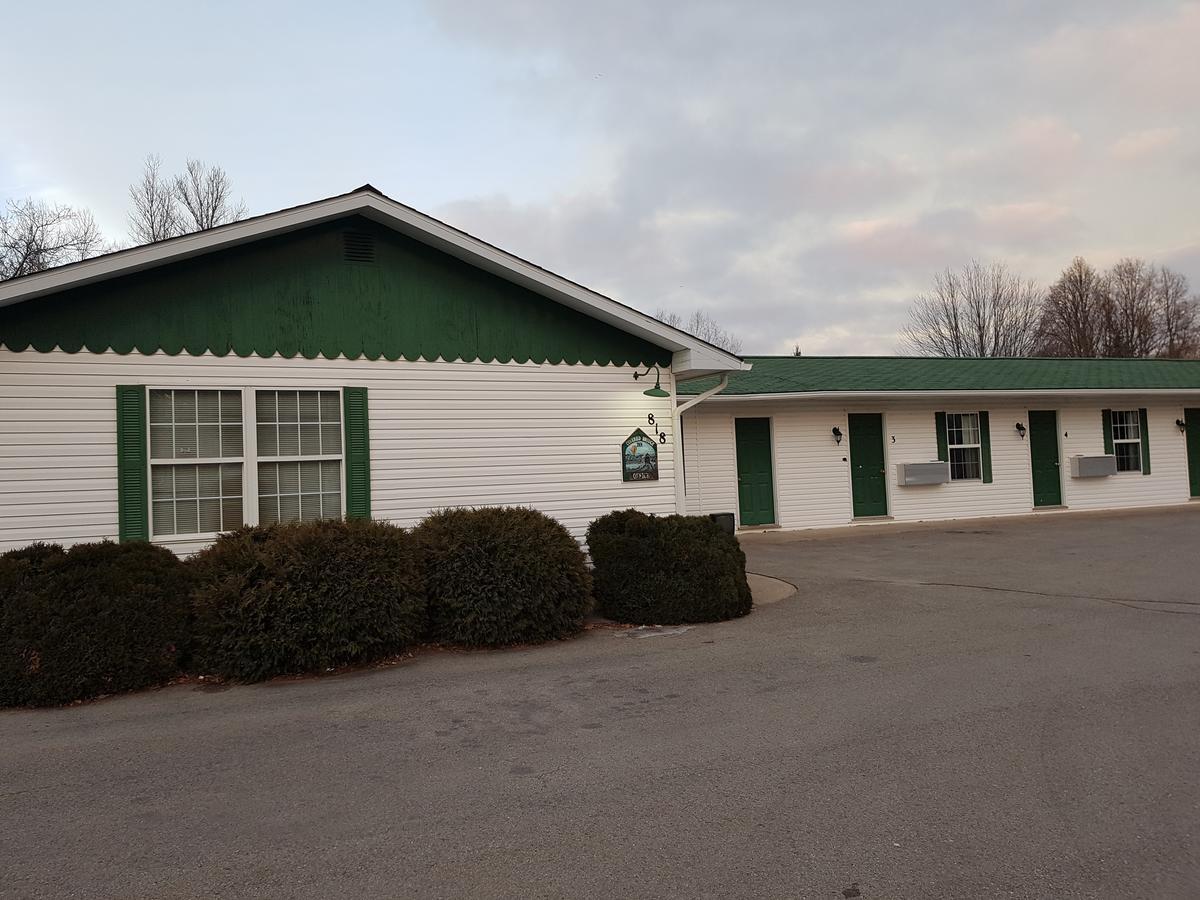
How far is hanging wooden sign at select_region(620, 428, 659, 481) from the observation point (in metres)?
9.55

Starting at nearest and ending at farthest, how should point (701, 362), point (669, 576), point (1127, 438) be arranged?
point (669, 576) → point (701, 362) → point (1127, 438)

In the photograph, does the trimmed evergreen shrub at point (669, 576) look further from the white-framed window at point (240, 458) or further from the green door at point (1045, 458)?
the green door at point (1045, 458)

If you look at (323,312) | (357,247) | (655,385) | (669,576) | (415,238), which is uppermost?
(415,238)

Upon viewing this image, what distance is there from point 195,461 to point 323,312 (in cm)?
195

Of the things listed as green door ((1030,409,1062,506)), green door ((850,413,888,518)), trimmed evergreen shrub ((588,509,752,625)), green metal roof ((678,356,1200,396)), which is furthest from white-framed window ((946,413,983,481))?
trimmed evergreen shrub ((588,509,752,625))


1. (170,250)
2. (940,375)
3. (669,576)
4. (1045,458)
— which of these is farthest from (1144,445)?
(170,250)

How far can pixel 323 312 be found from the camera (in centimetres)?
826

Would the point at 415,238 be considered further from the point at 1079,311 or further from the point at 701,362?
the point at 1079,311

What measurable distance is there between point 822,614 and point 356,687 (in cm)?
458

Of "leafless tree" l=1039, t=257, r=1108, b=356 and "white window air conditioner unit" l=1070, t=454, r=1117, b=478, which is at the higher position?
"leafless tree" l=1039, t=257, r=1108, b=356

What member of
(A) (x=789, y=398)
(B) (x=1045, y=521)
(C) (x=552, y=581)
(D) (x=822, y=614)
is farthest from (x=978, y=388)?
(C) (x=552, y=581)

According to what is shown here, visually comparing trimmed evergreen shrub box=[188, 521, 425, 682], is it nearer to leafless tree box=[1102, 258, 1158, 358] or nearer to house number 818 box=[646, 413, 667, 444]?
house number 818 box=[646, 413, 667, 444]

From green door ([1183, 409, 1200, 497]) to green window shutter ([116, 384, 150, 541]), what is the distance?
852 inches

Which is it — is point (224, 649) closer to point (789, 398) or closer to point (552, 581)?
point (552, 581)
